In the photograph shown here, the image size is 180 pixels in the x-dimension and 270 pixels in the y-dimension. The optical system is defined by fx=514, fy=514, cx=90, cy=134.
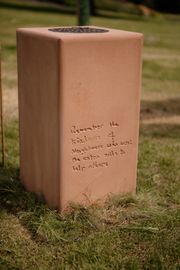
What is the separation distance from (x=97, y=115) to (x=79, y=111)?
170 mm

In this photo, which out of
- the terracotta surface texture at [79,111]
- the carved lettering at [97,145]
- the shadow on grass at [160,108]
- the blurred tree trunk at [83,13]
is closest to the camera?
the terracotta surface texture at [79,111]

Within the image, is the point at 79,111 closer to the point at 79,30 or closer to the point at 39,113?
the point at 39,113

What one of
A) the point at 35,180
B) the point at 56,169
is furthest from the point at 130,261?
the point at 35,180

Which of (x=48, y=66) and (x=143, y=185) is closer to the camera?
(x=48, y=66)

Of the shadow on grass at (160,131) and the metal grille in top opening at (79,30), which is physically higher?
the metal grille in top opening at (79,30)

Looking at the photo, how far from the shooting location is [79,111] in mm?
3688

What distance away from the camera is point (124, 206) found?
4.08 m

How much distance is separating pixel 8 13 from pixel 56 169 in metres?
19.5

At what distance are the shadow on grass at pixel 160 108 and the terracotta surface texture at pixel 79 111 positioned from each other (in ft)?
10.6

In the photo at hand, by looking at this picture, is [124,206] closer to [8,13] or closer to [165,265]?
[165,265]

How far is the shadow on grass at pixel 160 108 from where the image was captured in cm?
733

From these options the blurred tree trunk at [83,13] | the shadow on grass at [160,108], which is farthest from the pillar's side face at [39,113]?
the blurred tree trunk at [83,13]

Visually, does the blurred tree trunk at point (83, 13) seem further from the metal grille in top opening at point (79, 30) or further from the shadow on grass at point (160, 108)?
the metal grille in top opening at point (79, 30)

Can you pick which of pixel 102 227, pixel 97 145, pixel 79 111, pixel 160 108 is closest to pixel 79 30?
pixel 79 111
